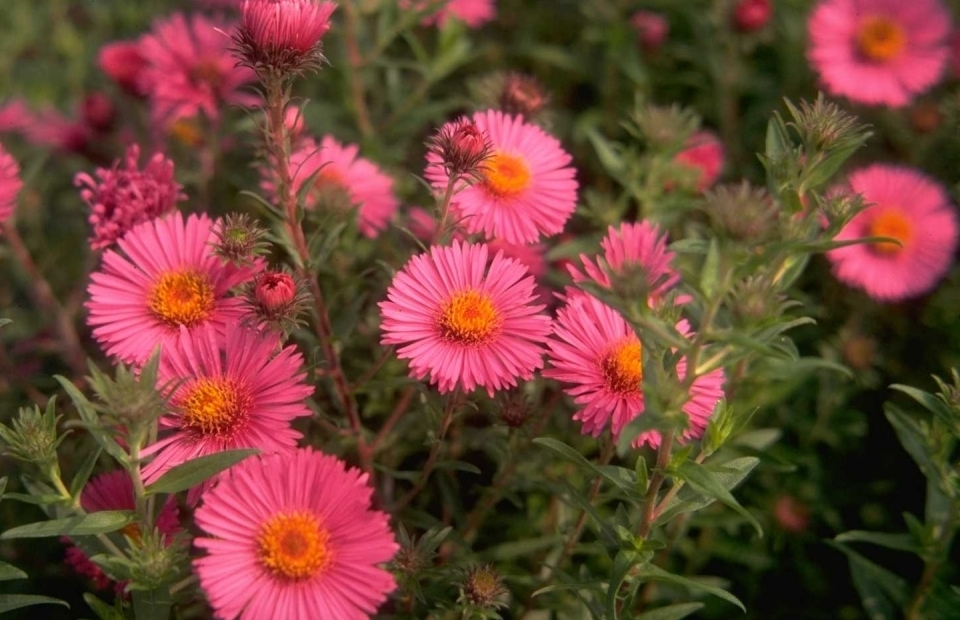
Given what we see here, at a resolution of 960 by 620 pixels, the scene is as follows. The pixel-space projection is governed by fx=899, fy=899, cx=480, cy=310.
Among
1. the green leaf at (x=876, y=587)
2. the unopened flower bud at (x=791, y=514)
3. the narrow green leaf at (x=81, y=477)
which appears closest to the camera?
the narrow green leaf at (x=81, y=477)

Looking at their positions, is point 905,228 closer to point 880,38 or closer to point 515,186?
point 880,38

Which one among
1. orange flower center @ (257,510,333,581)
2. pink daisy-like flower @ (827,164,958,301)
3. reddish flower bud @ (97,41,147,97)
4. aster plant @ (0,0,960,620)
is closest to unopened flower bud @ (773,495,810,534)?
aster plant @ (0,0,960,620)

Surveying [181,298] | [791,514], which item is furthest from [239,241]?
[791,514]

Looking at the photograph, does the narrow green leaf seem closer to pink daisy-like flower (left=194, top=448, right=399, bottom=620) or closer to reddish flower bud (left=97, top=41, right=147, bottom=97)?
pink daisy-like flower (left=194, top=448, right=399, bottom=620)

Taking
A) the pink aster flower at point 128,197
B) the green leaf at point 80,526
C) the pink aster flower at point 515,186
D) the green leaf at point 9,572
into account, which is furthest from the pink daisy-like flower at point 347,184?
the green leaf at point 9,572

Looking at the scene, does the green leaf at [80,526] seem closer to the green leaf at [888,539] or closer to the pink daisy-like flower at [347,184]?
the pink daisy-like flower at [347,184]

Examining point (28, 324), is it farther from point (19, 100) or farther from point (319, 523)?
point (319, 523)
